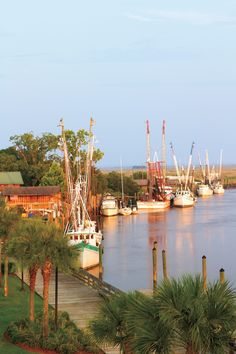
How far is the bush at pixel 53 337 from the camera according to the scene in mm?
A: 24031

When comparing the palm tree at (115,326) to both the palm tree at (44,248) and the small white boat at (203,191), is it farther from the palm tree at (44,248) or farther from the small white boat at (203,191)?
the small white boat at (203,191)

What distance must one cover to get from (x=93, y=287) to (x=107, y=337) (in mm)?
18225

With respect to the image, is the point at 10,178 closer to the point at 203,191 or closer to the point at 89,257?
the point at 89,257

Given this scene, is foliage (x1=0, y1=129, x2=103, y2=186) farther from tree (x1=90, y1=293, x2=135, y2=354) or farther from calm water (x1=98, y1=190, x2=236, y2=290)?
tree (x1=90, y1=293, x2=135, y2=354)

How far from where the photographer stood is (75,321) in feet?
95.9

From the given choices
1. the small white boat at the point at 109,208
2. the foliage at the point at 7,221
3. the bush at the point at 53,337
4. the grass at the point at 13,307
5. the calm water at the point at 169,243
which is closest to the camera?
the bush at the point at 53,337

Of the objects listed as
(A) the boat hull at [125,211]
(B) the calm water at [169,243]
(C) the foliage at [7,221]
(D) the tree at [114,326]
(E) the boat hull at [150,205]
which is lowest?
(B) the calm water at [169,243]

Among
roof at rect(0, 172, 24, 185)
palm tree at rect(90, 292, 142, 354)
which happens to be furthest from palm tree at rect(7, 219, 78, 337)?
roof at rect(0, 172, 24, 185)

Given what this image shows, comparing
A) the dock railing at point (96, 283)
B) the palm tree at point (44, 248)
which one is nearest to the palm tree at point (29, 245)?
the palm tree at point (44, 248)

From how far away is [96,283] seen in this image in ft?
121

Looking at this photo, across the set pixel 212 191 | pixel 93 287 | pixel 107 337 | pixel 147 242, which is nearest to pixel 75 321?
pixel 93 287

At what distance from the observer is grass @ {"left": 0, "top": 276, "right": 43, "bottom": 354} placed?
24281mm

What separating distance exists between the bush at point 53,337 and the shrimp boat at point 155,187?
10571 centimetres

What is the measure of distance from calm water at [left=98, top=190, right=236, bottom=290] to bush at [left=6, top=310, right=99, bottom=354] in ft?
65.1
